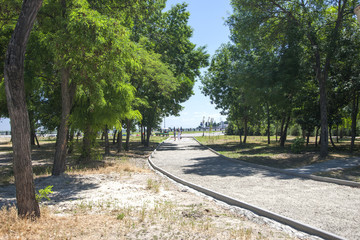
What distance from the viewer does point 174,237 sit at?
14.7 feet

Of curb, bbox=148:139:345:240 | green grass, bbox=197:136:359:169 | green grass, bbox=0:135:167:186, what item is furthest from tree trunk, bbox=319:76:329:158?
green grass, bbox=0:135:167:186

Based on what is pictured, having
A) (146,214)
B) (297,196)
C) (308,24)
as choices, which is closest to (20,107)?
(146,214)

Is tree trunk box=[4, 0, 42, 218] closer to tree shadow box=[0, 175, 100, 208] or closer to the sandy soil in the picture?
the sandy soil

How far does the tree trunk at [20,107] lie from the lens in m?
5.02

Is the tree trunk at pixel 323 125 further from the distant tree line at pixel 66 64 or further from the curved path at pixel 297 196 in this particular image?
the distant tree line at pixel 66 64

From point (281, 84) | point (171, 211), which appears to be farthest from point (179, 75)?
point (171, 211)

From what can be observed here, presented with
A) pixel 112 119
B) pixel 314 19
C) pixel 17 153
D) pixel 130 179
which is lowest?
pixel 130 179

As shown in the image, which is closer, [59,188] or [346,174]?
[59,188]

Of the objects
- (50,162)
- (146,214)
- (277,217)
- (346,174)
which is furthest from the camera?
(50,162)

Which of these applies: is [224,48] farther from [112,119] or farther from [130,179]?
[130,179]

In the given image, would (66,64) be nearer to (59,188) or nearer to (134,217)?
(59,188)

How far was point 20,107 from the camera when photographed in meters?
5.10

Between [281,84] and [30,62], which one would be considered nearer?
[30,62]

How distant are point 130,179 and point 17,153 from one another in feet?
18.2
